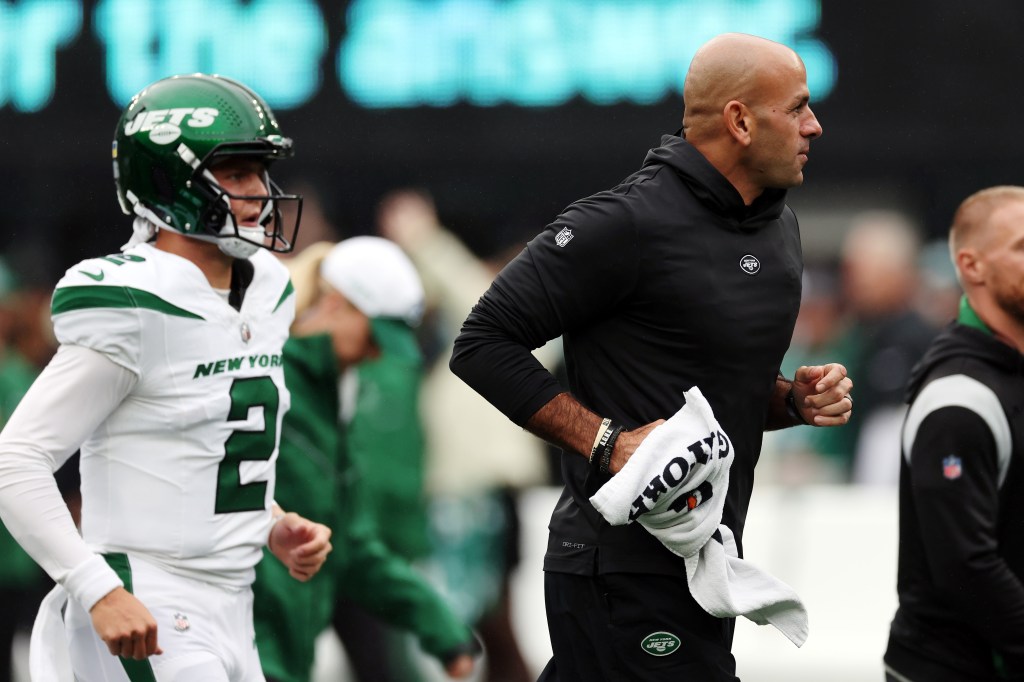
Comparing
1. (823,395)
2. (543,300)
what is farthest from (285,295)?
(823,395)

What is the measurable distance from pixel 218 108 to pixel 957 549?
1877 millimetres

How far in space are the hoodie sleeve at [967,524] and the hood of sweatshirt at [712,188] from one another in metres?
0.79

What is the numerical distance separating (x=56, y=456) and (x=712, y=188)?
1.37 meters

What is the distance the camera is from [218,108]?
151 inches

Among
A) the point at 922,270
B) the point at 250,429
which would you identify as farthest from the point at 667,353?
the point at 922,270

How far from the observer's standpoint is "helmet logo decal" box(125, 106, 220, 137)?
3.80 m

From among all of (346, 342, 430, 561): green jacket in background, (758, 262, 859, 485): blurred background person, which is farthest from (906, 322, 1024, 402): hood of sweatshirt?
(758, 262, 859, 485): blurred background person

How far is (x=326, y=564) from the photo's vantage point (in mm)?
5711

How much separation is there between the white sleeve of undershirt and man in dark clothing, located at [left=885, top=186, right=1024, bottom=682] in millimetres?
1800

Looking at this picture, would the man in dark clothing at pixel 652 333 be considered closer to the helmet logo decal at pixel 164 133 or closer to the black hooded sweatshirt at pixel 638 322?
the black hooded sweatshirt at pixel 638 322

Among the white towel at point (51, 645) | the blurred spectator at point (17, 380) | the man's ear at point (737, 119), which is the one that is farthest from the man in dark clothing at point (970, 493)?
the blurred spectator at point (17, 380)

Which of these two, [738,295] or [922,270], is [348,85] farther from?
[738,295]

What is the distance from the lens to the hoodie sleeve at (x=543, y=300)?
3.29m

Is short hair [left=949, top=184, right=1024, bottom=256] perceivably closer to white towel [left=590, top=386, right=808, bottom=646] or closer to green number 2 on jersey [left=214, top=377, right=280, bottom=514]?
white towel [left=590, top=386, right=808, bottom=646]
